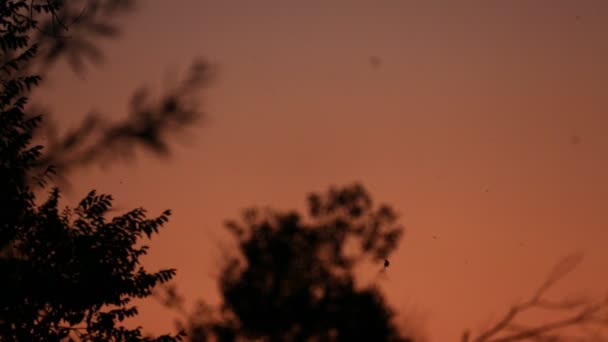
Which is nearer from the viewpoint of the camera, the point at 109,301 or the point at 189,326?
the point at 109,301

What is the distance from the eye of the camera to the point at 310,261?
9805 millimetres

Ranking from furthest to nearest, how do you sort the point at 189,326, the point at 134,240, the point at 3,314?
the point at 189,326 < the point at 134,240 < the point at 3,314

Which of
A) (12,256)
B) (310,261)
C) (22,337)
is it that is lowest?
(22,337)

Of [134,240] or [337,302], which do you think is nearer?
[134,240]

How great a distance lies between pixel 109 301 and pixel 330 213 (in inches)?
117

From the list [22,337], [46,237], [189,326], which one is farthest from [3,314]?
[189,326]

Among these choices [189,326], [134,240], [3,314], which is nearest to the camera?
[3,314]

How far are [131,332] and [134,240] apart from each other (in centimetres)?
89

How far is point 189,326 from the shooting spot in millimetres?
9383

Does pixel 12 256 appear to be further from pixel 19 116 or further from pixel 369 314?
pixel 369 314

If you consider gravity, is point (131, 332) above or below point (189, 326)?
below

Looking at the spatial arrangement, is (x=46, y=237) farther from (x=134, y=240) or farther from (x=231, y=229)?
(x=231, y=229)

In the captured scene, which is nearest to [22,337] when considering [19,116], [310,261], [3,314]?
[3,314]

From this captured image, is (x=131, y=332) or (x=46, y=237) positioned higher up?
(x=46, y=237)
